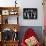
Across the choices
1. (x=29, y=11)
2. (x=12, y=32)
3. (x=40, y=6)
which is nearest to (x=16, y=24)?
(x=12, y=32)

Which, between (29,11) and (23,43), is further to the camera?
(29,11)

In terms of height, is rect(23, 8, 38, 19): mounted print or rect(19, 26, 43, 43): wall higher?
rect(23, 8, 38, 19): mounted print

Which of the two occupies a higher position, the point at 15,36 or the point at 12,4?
the point at 12,4

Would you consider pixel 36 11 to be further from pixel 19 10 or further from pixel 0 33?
pixel 0 33

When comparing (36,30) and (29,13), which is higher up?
(29,13)

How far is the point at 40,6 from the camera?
5.27m

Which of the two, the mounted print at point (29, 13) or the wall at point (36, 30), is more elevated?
the mounted print at point (29, 13)

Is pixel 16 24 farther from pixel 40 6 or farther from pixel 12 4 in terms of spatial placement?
pixel 40 6

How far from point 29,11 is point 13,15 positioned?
557 mm

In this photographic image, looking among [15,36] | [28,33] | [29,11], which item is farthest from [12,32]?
[29,11]

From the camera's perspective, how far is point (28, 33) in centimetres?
504

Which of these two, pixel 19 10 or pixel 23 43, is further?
pixel 19 10

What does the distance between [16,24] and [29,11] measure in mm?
625

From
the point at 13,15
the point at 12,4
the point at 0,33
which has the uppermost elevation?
the point at 12,4
